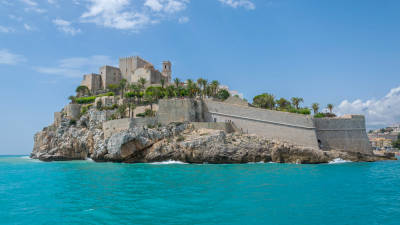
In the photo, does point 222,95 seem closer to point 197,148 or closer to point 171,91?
point 171,91

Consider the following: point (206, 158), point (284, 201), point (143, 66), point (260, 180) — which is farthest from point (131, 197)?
point (143, 66)

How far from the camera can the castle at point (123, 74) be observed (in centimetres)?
5650

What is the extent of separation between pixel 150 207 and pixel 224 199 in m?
3.36

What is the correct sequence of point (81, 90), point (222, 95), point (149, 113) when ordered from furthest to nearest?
point (81, 90)
point (222, 95)
point (149, 113)

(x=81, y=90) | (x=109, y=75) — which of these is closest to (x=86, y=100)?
(x=81, y=90)

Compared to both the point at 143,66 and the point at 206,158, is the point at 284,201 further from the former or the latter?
the point at 143,66

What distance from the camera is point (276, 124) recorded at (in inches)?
1403

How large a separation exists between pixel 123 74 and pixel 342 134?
42.4 meters

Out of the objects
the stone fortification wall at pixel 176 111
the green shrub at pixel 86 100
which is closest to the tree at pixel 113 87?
the green shrub at pixel 86 100

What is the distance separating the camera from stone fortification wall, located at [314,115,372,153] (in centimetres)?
3759

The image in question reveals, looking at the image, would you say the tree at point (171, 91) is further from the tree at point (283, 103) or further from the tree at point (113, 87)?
the tree at point (283, 103)

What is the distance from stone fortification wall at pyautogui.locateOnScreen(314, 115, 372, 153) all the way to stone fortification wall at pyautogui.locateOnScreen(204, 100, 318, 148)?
3130 millimetres

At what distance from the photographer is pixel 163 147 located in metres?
34.8

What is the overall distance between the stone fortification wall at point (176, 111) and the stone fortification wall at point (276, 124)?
5181 mm
